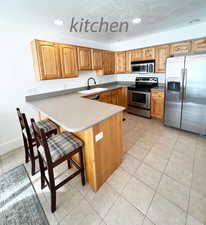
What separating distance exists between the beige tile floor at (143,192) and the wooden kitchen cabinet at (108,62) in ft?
9.02

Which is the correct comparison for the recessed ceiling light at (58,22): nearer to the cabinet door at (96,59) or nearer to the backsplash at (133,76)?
the cabinet door at (96,59)

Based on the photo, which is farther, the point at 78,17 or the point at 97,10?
the point at 78,17

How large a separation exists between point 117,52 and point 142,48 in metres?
0.94

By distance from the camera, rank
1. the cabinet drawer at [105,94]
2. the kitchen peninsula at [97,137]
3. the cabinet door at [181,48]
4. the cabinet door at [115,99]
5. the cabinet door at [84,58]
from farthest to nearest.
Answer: the cabinet door at [115,99] < the cabinet drawer at [105,94] < the cabinet door at [84,58] < the cabinet door at [181,48] < the kitchen peninsula at [97,137]

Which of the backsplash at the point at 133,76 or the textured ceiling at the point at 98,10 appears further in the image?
the backsplash at the point at 133,76

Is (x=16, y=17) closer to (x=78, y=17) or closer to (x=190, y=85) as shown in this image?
(x=78, y=17)

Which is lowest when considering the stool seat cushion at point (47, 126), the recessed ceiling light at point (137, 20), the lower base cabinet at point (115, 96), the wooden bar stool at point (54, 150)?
the wooden bar stool at point (54, 150)

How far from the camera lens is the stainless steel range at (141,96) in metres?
3.82

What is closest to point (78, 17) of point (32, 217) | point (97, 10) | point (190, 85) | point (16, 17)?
point (97, 10)

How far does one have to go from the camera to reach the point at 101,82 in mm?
4488

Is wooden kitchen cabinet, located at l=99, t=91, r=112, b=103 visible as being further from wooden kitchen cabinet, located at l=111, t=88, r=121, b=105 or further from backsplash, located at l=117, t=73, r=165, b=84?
backsplash, located at l=117, t=73, r=165, b=84

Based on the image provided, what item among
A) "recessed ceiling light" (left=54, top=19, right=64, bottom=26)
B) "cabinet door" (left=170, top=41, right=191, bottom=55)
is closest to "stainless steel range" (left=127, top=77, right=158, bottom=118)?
"cabinet door" (left=170, top=41, right=191, bottom=55)

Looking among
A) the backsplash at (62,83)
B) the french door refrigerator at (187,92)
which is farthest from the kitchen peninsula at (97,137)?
the french door refrigerator at (187,92)

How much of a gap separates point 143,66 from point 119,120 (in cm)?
281
